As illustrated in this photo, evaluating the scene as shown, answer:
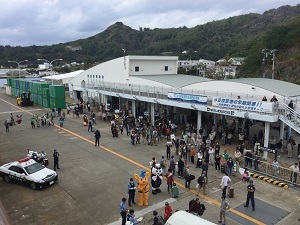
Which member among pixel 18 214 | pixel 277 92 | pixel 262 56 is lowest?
pixel 18 214

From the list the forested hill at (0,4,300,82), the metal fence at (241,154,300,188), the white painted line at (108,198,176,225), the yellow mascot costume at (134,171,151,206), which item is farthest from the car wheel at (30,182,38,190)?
the forested hill at (0,4,300,82)

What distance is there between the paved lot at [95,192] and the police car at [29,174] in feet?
1.14

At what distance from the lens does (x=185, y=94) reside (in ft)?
81.2

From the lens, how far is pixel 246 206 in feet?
40.9

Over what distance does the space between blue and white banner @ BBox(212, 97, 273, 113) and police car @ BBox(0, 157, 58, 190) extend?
13554 millimetres

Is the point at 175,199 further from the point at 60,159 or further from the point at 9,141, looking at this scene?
the point at 9,141

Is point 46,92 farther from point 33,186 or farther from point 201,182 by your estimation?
point 201,182

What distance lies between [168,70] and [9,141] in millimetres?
25820

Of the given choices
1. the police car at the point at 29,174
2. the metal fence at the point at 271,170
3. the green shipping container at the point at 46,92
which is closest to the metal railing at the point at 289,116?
the metal fence at the point at 271,170

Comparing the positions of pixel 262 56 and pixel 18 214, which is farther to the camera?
pixel 262 56

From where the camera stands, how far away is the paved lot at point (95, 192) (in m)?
11.8

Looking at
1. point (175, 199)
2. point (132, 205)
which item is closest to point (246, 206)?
point (175, 199)

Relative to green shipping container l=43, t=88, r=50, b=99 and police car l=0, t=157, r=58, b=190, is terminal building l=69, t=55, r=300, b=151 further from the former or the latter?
police car l=0, t=157, r=58, b=190

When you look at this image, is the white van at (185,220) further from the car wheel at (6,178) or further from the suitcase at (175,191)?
the car wheel at (6,178)
